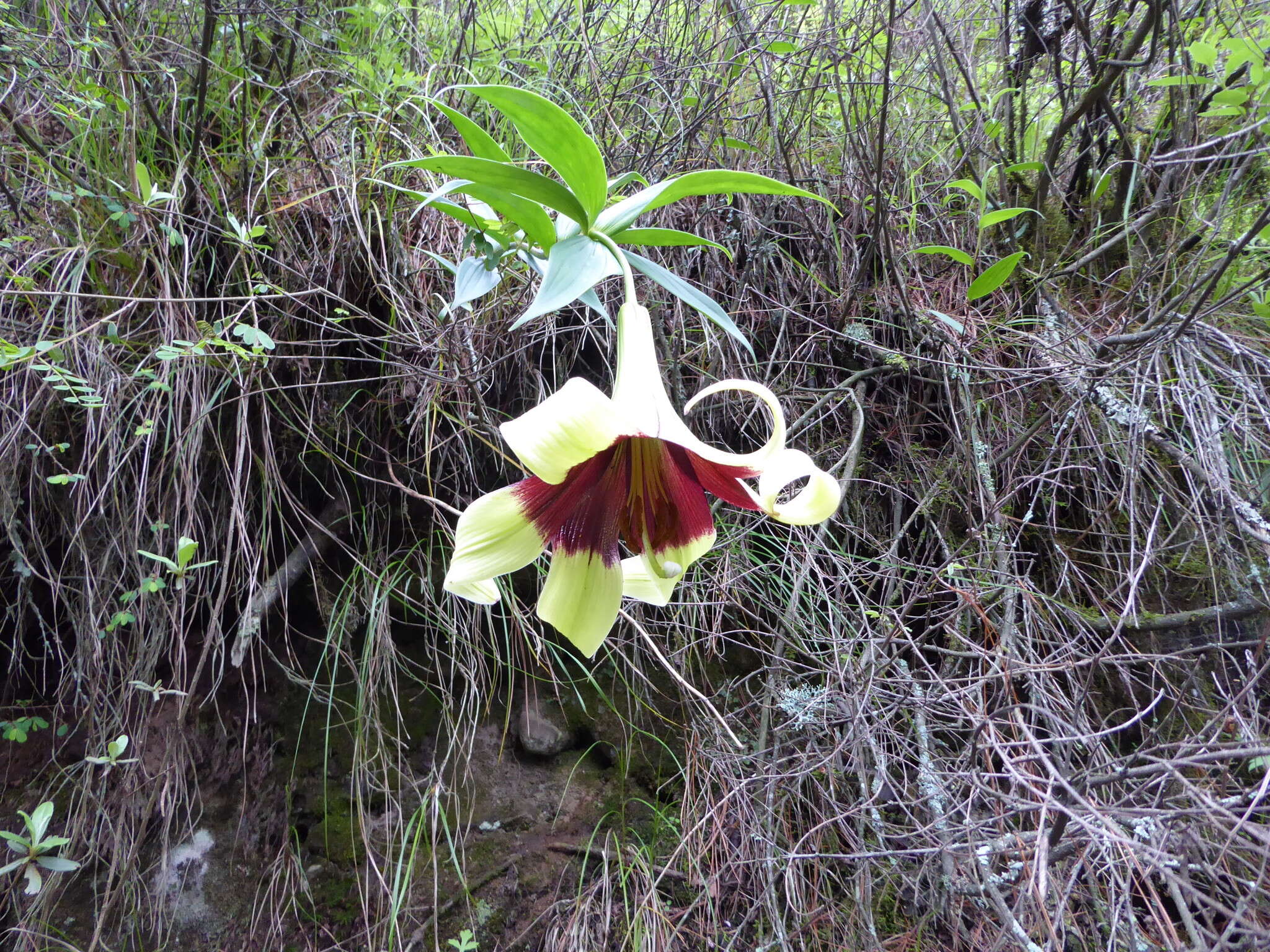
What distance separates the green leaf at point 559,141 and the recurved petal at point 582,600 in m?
0.37

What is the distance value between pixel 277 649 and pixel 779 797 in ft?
3.80

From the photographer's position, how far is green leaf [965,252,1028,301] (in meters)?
1.50

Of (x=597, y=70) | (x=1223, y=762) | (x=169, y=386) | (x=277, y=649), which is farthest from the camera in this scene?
(x=597, y=70)

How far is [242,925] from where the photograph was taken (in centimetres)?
139

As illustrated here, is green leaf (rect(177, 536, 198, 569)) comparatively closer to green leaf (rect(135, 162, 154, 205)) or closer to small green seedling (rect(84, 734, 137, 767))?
small green seedling (rect(84, 734, 137, 767))

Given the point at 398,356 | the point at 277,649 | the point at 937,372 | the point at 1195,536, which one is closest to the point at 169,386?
the point at 398,356

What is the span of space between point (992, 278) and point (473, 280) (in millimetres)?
1264

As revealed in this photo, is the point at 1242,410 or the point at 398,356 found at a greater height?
the point at 1242,410

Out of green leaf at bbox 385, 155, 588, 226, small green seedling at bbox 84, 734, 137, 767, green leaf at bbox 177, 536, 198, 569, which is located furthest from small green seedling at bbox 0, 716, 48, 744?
green leaf at bbox 385, 155, 588, 226

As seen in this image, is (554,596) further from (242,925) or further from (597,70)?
(597,70)

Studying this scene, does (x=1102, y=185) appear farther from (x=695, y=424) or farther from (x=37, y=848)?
(x=37, y=848)

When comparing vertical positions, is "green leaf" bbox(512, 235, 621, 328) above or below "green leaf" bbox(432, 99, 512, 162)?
below

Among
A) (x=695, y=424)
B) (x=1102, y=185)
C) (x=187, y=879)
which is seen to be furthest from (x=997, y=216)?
(x=187, y=879)

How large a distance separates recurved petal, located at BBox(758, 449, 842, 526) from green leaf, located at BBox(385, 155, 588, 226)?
1.01ft
